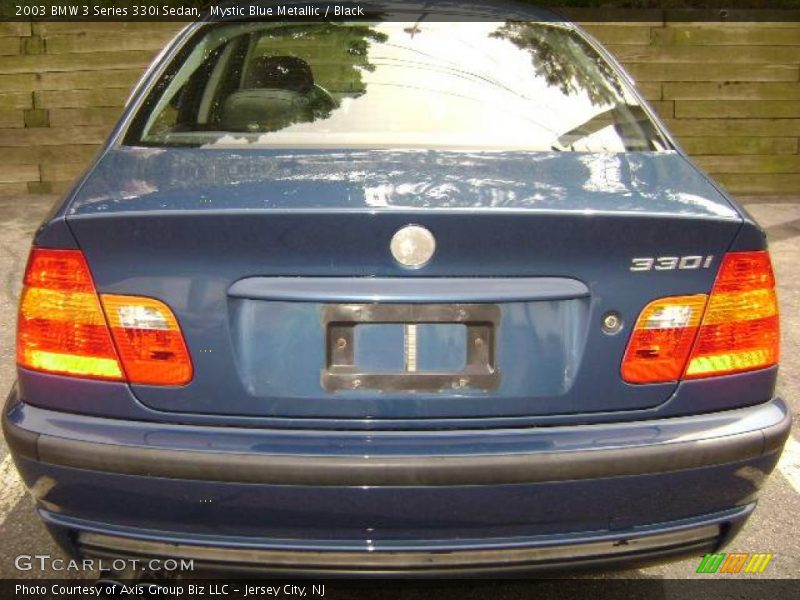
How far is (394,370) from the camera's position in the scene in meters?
1.85

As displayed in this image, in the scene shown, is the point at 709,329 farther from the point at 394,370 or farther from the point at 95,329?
the point at 95,329

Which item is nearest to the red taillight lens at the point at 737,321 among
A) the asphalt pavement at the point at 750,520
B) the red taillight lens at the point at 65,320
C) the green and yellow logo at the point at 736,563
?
the asphalt pavement at the point at 750,520

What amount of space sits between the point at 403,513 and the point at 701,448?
2.07ft

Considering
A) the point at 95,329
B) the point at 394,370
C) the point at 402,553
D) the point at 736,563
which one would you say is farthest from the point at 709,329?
the point at 95,329

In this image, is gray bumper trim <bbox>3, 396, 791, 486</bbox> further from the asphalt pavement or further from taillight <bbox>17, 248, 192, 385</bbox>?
the asphalt pavement

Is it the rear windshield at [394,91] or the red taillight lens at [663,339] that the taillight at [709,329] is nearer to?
the red taillight lens at [663,339]

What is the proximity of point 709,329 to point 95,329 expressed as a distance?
1.28 metres

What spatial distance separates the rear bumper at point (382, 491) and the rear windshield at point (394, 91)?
0.80 meters

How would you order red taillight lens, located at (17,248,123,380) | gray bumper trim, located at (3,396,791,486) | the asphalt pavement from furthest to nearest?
the asphalt pavement, red taillight lens, located at (17,248,123,380), gray bumper trim, located at (3,396,791,486)

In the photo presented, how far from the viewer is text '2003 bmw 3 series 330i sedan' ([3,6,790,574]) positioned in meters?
1.81

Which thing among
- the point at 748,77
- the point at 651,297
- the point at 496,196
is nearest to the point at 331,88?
the point at 496,196

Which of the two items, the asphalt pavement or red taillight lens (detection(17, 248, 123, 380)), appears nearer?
red taillight lens (detection(17, 248, 123, 380))

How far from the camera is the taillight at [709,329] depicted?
6.28 feet

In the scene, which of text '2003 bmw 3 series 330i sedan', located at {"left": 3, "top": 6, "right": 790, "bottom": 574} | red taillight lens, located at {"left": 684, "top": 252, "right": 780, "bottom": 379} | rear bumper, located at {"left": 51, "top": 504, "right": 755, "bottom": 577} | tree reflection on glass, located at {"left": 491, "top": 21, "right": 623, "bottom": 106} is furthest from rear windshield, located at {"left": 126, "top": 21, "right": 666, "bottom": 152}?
rear bumper, located at {"left": 51, "top": 504, "right": 755, "bottom": 577}
